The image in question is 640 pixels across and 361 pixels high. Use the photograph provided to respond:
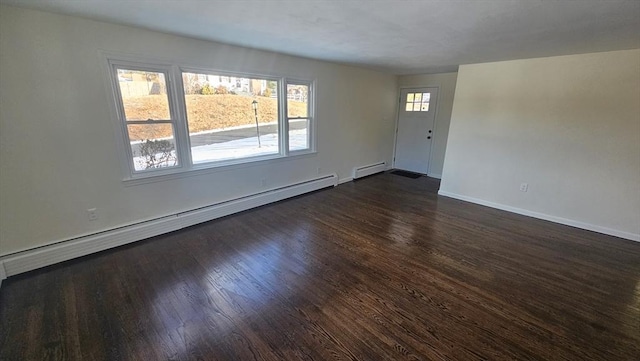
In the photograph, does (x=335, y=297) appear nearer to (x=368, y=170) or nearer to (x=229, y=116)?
(x=229, y=116)

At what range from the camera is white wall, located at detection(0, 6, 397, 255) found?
224 centimetres

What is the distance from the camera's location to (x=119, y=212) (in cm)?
291

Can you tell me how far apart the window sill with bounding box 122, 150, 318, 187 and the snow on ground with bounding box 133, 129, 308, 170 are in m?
0.10

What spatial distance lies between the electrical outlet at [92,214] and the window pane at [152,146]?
58 cm

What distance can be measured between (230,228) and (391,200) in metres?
2.74

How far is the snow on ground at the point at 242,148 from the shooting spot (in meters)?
3.51

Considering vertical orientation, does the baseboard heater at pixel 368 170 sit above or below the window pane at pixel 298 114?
below

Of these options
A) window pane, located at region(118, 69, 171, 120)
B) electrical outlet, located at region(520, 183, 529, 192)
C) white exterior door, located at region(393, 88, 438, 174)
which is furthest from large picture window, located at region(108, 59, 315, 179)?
electrical outlet, located at region(520, 183, 529, 192)

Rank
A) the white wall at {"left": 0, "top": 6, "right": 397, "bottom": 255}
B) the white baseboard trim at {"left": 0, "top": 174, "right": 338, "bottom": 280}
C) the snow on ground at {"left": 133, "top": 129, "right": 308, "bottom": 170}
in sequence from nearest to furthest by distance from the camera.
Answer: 1. the white wall at {"left": 0, "top": 6, "right": 397, "bottom": 255}
2. the white baseboard trim at {"left": 0, "top": 174, "right": 338, "bottom": 280}
3. the snow on ground at {"left": 133, "top": 129, "right": 308, "bottom": 170}

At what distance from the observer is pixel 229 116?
147 inches

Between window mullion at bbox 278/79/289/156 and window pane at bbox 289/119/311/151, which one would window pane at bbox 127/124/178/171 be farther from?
window pane at bbox 289/119/311/151

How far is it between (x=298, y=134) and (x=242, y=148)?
3.60 feet

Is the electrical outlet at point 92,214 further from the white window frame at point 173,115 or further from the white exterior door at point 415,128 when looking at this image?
the white exterior door at point 415,128

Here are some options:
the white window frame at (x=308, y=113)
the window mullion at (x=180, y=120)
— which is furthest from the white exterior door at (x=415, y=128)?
the window mullion at (x=180, y=120)
